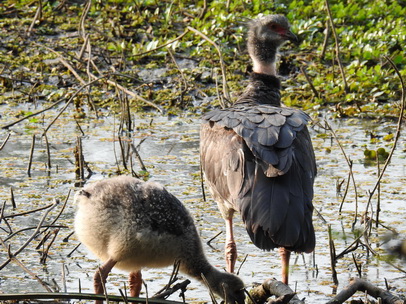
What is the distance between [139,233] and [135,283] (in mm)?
411

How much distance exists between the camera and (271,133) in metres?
4.07

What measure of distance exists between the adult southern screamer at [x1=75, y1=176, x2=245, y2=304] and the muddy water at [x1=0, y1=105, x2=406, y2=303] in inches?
9.5

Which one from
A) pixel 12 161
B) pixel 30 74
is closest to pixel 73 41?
pixel 30 74

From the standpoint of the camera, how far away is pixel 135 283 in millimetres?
3920

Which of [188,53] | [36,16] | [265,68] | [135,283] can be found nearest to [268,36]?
[265,68]

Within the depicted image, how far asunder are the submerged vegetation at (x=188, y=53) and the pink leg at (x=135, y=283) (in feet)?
11.5

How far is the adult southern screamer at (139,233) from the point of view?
143 inches

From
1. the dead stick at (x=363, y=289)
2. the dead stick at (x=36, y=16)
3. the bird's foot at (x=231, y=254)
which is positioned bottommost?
the bird's foot at (x=231, y=254)

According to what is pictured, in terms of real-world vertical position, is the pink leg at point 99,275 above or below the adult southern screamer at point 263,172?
→ below

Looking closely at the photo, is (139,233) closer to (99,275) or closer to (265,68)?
(99,275)

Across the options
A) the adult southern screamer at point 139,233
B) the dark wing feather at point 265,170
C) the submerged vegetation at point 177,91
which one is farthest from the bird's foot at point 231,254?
the adult southern screamer at point 139,233

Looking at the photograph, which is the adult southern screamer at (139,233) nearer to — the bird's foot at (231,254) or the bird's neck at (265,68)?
the bird's foot at (231,254)

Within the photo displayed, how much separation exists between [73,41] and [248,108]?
4.76 metres

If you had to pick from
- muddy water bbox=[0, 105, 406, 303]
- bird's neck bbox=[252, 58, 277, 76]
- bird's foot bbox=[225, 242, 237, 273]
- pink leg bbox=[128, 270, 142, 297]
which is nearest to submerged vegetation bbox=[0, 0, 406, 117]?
muddy water bbox=[0, 105, 406, 303]
